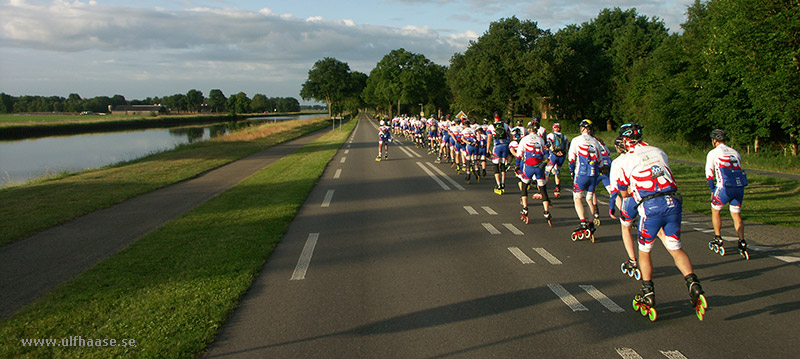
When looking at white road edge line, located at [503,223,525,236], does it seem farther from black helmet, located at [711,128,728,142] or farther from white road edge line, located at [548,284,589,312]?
black helmet, located at [711,128,728,142]

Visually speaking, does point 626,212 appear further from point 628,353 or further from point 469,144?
point 469,144

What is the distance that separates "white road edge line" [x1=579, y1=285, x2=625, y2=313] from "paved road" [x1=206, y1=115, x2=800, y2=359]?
2 cm

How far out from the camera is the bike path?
248 inches

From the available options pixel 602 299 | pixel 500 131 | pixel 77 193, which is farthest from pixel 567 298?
pixel 77 193

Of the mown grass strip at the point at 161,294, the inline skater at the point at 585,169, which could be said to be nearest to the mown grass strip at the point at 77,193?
the mown grass strip at the point at 161,294


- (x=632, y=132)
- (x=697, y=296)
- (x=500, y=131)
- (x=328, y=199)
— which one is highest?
(x=632, y=132)

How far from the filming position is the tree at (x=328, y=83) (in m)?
119

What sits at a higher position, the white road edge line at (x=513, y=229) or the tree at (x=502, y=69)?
the tree at (x=502, y=69)

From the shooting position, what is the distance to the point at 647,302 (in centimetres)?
484

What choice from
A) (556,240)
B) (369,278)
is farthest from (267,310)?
(556,240)

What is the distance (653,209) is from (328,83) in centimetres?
11747

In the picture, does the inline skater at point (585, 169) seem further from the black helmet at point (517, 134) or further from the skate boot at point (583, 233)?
the black helmet at point (517, 134)

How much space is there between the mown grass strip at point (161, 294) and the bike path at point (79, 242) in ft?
1.10

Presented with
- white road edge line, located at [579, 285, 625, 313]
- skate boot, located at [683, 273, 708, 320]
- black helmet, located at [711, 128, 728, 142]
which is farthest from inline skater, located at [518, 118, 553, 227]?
skate boot, located at [683, 273, 708, 320]
